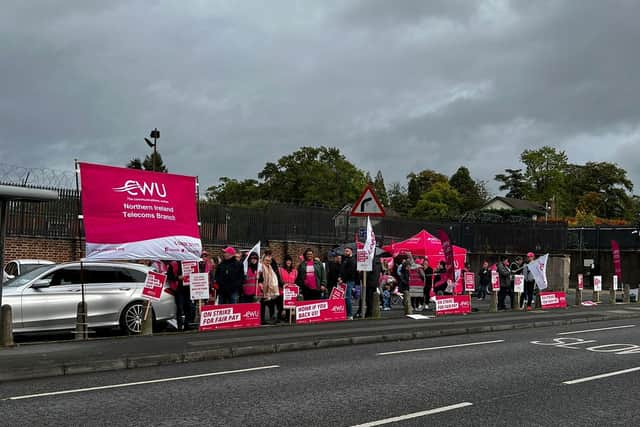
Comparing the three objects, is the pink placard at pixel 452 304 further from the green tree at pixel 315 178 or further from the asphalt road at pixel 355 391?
the green tree at pixel 315 178

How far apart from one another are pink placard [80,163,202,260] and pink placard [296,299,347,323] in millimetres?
3442

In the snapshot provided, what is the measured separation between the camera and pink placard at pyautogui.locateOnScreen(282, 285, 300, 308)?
16.2 meters

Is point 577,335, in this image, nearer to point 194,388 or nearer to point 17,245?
point 194,388

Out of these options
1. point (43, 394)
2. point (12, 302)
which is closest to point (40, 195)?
point (12, 302)

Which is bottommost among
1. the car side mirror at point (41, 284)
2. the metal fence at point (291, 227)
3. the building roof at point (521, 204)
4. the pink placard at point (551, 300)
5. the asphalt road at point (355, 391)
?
the pink placard at point (551, 300)

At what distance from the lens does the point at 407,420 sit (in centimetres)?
657

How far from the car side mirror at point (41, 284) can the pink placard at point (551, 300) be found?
1654cm

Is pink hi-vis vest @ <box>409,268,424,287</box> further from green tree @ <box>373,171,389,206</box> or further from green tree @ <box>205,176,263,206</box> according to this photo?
green tree @ <box>373,171,389,206</box>

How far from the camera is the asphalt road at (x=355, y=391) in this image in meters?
6.70

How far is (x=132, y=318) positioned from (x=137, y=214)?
2.15m

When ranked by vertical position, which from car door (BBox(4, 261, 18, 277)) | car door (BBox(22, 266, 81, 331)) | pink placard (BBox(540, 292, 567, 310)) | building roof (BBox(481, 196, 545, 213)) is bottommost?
pink placard (BBox(540, 292, 567, 310))

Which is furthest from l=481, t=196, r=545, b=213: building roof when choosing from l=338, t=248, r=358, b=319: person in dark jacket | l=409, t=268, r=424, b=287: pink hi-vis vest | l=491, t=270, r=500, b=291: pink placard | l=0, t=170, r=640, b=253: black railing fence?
l=338, t=248, r=358, b=319: person in dark jacket

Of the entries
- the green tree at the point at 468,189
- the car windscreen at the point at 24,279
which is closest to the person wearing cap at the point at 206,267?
the car windscreen at the point at 24,279

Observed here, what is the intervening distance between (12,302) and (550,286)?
1293 inches
